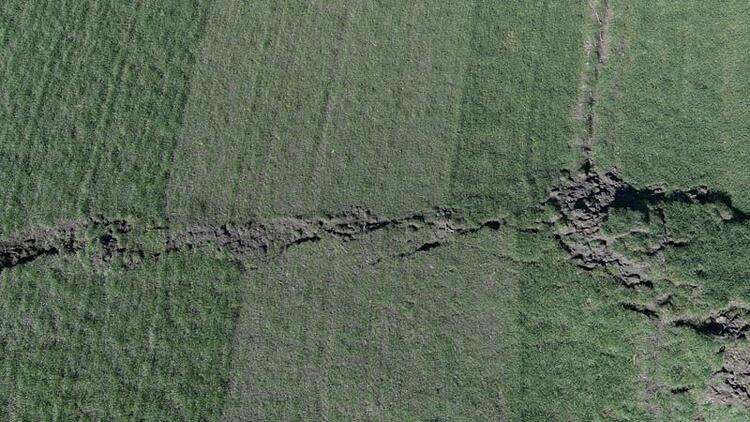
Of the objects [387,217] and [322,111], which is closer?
[387,217]

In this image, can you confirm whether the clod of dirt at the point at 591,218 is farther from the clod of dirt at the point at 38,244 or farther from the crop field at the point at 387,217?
the clod of dirt at the point at 38,244

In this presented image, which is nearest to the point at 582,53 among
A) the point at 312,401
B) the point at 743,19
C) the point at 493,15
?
the point at 493,15

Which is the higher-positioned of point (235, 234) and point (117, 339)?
point (235, 234)

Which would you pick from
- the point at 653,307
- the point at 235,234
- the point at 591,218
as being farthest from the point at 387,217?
the point at 653,307

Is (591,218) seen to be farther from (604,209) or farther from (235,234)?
(235,234)

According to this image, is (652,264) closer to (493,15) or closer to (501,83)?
(501,83)

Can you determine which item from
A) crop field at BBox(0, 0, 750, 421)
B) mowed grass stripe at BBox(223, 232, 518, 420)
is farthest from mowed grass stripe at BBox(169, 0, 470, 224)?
mowed grass stripe at BBox(223, 232, 518, 420)

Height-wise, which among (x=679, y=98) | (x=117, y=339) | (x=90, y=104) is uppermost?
(x=679, y=98)
